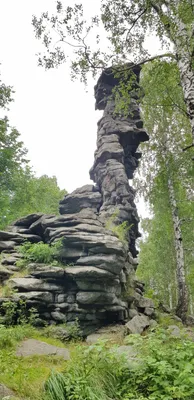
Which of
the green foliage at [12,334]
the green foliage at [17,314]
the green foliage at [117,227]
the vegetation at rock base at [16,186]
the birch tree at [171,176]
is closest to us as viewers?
the green foliage at [12,334]

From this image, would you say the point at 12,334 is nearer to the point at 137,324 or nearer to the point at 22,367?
the point at 22,367

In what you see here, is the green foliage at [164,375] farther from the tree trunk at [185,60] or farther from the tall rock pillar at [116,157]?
the tall rock pillar at [116,157]

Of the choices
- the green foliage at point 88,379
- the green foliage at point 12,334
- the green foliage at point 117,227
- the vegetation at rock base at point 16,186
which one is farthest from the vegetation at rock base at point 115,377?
the vegetation at rock base at point 16,186

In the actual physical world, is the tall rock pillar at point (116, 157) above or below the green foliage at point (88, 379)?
above

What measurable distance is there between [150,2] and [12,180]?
17715 mm

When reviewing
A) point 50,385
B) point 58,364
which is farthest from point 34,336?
point 50,385

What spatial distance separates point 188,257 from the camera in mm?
23062

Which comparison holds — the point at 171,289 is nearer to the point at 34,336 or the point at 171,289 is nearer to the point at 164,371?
the point at 34,336

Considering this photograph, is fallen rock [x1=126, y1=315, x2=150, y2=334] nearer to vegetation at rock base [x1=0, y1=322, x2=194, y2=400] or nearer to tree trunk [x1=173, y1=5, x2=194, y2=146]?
vegetation at rock base [x1=0, y1=322, x2=194, y2=400]

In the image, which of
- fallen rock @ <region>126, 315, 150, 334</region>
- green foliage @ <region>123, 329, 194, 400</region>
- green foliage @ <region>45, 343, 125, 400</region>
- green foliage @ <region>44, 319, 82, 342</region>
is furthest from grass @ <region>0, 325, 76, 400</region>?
fallen rock @ <region>126, 315, 150, 334</region>

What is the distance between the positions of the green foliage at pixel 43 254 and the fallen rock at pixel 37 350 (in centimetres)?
366

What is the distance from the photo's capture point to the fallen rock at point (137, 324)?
1014 centimetres

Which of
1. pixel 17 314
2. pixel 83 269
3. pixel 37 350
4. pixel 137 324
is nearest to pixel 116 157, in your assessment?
pixel 83 269

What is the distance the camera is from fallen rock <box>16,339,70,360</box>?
6746 mm
